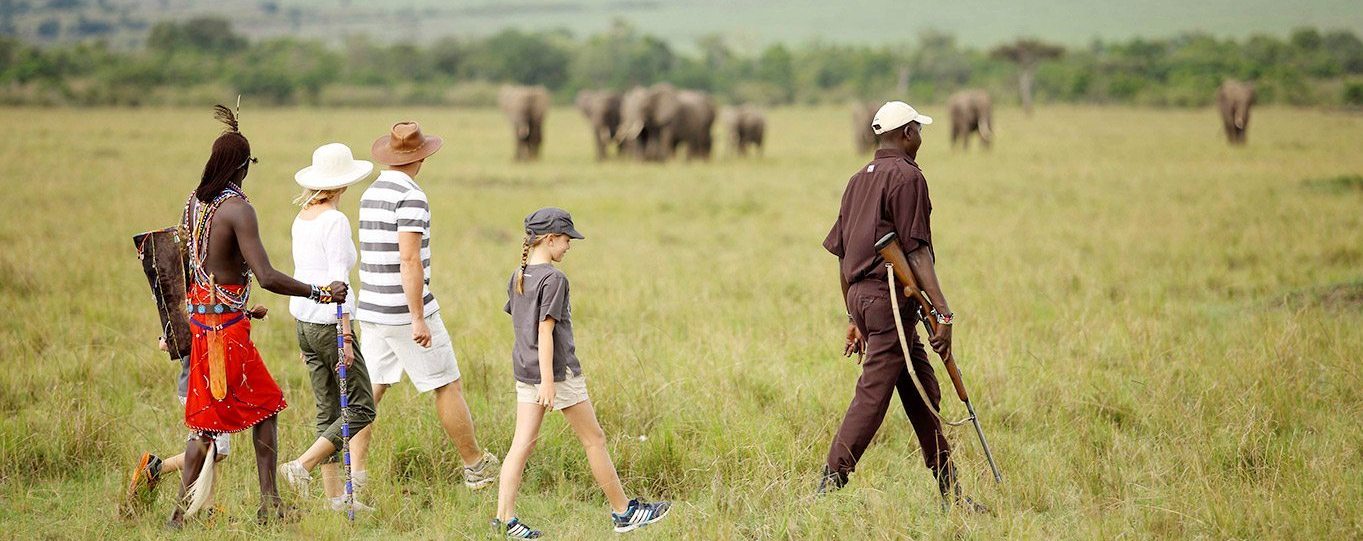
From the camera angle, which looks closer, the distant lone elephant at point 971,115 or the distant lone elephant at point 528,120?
the distant lone elephant at point 528,120

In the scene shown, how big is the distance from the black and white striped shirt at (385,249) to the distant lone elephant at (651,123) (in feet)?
78.8

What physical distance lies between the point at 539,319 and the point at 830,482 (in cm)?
143

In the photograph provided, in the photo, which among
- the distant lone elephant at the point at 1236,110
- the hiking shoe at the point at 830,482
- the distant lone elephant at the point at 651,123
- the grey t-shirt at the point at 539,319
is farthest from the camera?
the distant lone elephant at the point at 1236,110

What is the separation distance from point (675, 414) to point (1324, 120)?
1469 inches

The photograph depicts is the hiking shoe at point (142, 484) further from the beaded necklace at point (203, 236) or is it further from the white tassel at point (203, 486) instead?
the beaded necklace at point (203, 236)

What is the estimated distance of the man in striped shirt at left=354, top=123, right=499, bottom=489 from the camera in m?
5.23

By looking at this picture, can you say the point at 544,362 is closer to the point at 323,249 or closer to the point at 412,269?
the point at 412,269

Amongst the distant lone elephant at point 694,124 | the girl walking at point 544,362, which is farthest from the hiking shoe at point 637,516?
the distant lone elephant at point 694,124

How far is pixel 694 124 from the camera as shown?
30078mm

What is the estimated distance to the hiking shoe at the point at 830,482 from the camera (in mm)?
5270

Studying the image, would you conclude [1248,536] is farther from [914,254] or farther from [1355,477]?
[914,254]

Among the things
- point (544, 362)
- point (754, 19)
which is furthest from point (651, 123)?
point (754, 19)

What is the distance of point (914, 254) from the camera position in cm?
500

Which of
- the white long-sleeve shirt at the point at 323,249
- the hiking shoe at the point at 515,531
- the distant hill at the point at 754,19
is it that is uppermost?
the distant hill at the point at 754,19
